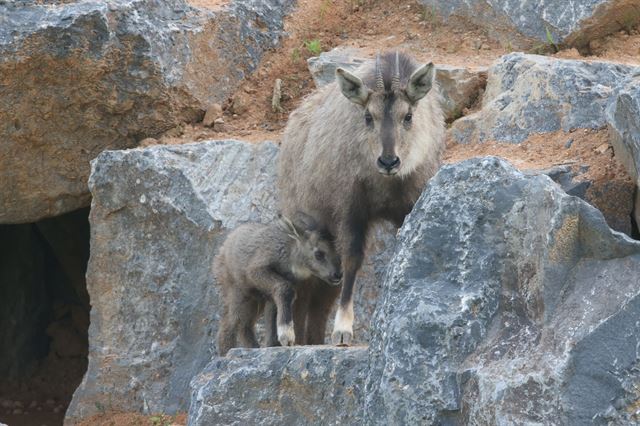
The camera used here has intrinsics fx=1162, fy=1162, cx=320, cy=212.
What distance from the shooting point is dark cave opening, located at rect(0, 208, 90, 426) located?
13.1 meters

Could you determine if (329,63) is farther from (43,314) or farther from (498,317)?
(43,314)

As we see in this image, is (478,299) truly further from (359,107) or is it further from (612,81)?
(612,81)

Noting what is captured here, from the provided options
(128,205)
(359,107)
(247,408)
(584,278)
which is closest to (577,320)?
(584,278)

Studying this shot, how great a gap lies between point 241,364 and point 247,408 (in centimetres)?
31

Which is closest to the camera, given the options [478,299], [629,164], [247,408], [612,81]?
[478,299]

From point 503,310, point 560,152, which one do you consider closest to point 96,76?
point 560,152

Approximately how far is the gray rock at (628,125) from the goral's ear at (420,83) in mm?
1239

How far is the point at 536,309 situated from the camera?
5.84m

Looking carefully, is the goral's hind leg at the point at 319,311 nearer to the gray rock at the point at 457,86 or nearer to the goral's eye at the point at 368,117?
the goral's eye at the point at 368,117

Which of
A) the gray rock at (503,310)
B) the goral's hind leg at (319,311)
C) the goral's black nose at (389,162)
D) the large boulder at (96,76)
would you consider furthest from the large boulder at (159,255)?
the gray rock at (503,310)

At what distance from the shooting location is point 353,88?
7.87m

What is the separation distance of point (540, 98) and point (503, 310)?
358 cm

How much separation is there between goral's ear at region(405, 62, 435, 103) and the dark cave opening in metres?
6.29

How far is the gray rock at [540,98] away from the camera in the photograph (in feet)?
29.2
